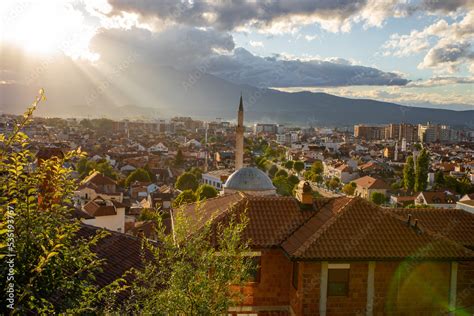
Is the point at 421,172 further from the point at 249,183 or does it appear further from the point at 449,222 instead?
the point at 449,222

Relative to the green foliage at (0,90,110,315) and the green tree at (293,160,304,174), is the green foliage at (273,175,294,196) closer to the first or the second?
the green tree at (293,160,304,174)

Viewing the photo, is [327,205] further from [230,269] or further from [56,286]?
[56,286]

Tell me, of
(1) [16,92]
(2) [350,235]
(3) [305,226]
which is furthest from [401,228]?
(1) [16,92]

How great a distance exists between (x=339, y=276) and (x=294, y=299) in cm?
119

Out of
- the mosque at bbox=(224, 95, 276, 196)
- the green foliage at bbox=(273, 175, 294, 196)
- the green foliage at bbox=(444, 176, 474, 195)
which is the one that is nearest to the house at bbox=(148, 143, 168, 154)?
the green foliage at bbox=(273, 175, 294, 196)

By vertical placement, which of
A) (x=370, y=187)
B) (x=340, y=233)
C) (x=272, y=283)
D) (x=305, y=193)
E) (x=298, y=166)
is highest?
(x=305, y=193)

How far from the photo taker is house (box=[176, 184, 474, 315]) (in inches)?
390

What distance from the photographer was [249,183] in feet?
86.8

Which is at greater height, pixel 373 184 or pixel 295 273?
pixel 295 273

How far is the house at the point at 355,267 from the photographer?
32.5 ft

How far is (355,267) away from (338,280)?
465 millimetres

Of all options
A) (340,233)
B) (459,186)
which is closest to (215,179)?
(459,186)

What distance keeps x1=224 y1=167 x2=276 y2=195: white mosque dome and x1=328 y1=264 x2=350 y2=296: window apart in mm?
15873

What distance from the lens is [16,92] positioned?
174500 millimetres
